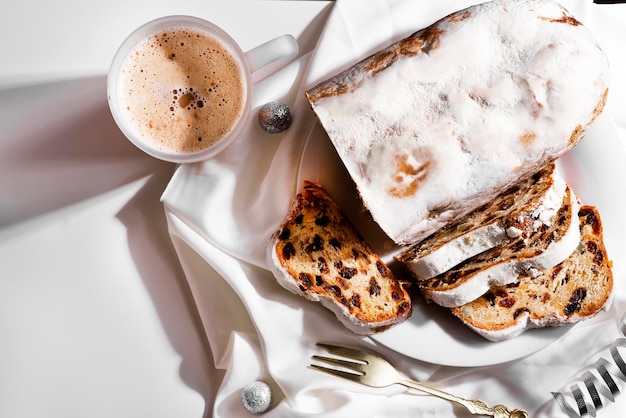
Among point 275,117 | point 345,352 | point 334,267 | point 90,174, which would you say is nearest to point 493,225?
point 334,267

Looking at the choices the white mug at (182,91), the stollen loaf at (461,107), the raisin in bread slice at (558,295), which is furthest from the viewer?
the raisin in bread slice at (558,295)

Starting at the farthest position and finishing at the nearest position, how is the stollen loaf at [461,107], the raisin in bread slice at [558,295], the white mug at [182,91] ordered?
the raisin in bread slice at [558,295], the white mug at [182,91], the stollen loaf at [461,107]

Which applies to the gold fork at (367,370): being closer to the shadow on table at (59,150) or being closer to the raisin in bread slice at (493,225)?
the raisin in bread slice at (493,225)

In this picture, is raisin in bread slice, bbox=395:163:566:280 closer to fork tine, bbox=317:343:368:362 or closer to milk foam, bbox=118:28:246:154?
fork tine, bbox=317:343:368:362

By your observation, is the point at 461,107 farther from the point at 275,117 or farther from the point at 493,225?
the point at 275,117

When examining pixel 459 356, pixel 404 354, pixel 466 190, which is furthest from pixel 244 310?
pixel 466 190

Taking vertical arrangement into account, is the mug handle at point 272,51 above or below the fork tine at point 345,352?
above

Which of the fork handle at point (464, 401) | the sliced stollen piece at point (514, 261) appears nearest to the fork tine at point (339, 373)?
the fork handle at point (464, 401)
